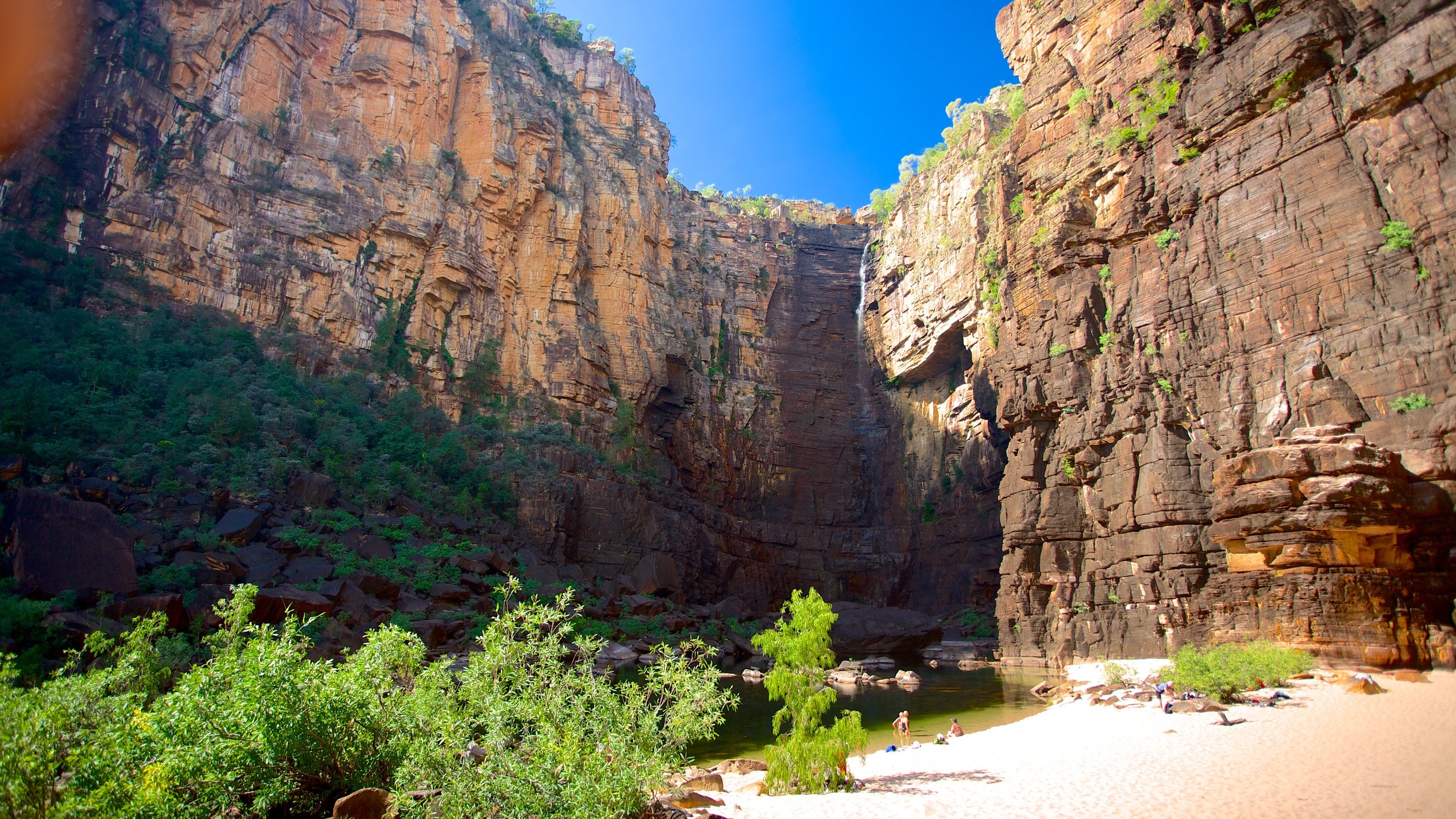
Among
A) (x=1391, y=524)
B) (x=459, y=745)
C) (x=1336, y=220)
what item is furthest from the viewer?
(x=1336, y=220)

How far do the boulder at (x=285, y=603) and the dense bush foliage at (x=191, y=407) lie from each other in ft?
21.0

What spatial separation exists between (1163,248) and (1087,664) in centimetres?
1496

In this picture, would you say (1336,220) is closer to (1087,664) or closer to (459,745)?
(1087,664)

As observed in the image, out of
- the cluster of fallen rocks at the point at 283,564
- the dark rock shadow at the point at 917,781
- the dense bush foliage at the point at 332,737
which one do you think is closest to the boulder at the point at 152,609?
the cluster of fallen rocks at the point at 283,564

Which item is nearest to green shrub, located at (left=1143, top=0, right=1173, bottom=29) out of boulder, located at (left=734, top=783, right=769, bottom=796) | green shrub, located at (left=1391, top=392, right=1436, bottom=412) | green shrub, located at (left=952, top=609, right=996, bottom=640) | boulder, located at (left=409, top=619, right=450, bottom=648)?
green shrub, located at (left=1391, top=392, right=1436, bottom=412)

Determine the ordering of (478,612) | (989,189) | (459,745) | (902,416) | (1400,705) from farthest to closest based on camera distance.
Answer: (902,416)
(989,189)
(478,612)
(1400,705)
(459,745)

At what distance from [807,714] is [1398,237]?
20.5 metres

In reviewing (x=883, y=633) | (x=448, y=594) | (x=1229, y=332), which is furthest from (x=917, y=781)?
(x=883, y=633)

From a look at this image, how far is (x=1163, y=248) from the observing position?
25.5 metres

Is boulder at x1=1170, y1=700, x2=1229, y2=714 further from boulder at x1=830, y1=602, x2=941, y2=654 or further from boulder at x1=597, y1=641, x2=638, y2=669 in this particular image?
boulder at x1=830, y1=602, x2=941, y2=654

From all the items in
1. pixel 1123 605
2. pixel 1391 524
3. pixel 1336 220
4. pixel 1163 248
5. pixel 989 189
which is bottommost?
pixel 1123 605

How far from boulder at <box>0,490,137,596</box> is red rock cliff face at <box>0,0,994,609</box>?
50.4 feet

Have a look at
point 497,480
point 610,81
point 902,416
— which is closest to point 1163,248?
point 902,416

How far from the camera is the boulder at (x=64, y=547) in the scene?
15383 mm
